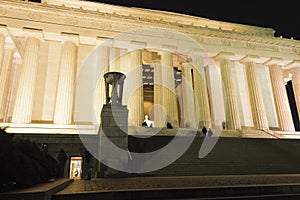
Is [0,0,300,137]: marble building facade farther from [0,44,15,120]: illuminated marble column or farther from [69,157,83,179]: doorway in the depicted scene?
[69,157,83,179]: doorway

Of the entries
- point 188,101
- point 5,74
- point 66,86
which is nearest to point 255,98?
point 188,101

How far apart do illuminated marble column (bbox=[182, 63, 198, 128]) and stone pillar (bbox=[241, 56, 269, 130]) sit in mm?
8942

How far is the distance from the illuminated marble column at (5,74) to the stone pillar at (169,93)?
18467mm

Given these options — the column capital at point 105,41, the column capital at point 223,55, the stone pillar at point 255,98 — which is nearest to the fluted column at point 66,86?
the column capital at point 105,41

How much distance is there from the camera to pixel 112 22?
93.9 ft

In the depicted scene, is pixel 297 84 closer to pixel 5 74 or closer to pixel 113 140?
pixel 113 140

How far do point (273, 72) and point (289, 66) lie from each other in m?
3.34

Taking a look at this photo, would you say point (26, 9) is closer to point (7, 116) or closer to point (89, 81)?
point (89, 81)

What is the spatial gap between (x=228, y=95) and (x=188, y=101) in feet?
18.7

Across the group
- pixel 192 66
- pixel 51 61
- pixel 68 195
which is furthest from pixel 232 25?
pixel 68 195

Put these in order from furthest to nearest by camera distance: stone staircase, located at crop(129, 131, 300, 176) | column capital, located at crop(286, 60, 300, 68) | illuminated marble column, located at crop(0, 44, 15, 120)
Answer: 1. column capital, located at crop(286, 60, 300, 68)
2. illuminated marble column, located at crop(0, 44, 15, 120)
3. stone staircase, located at crop(129, 131, 300, 176)

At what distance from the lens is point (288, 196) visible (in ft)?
21.2

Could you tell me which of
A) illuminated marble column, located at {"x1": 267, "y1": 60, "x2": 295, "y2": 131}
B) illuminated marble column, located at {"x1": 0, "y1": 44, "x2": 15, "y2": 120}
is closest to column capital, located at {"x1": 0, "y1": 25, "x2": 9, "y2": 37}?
illuminated marble column, located at {"x1": 0, "y1": 44, "x2": 15, "y2": 120}

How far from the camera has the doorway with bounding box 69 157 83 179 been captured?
44.1 feet
